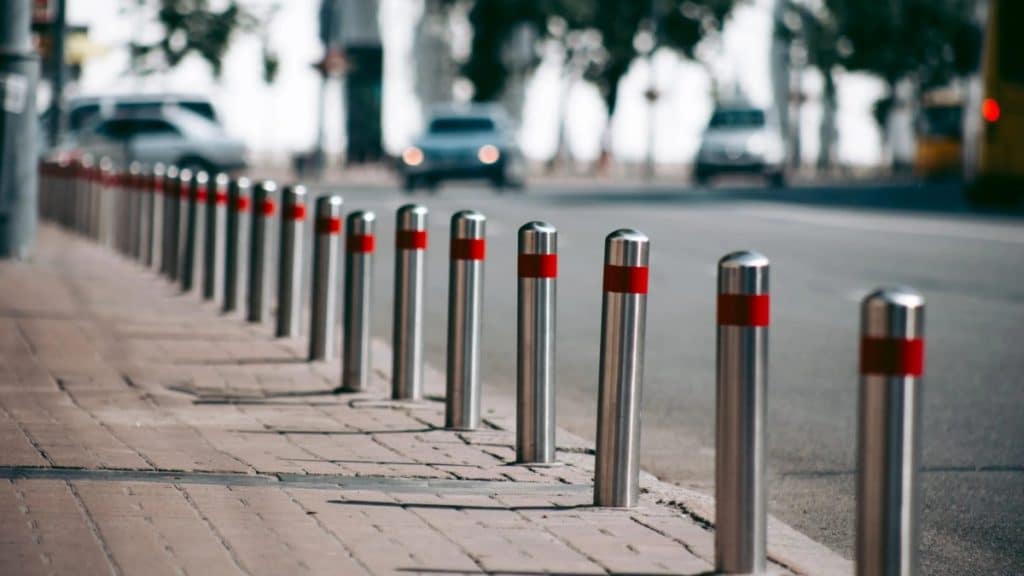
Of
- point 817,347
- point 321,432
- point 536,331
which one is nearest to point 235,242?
point 817,347

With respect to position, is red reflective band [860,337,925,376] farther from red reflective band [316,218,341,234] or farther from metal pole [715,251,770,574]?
red reflective band [316,218,341,234]

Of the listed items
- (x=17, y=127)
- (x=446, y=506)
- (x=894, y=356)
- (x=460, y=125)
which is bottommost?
(x=446, y=506)

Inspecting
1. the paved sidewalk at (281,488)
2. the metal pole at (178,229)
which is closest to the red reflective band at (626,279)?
the paved sidewalk at (281,488)

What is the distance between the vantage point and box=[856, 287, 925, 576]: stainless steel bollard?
4.85 meters

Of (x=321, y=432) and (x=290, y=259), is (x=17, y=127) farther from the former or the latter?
(x=321, y=432)

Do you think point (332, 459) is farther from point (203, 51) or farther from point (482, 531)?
point (203, 51)

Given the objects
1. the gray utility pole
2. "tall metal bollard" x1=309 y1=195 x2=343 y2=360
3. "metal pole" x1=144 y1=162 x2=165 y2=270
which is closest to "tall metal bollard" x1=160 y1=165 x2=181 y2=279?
"metal pole" x1=144 y1=162 x2=165 y2=270

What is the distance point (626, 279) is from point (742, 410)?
1.09m

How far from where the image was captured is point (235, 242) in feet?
44.9

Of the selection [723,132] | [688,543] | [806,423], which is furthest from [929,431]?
[723,132]

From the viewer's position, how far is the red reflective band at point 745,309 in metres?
5.58

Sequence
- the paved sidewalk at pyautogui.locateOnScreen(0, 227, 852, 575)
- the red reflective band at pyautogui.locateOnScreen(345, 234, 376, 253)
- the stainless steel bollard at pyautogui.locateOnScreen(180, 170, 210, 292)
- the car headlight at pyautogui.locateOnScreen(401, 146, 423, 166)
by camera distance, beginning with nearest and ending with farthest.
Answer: the paved sidewalk at pyautogui.locateOnScreen(0, 227, 852, 575), the red reflective band at pyautogui.locateOnScreen(345, 234, 376, 253), the stainless steel bollard at pyautogui.locateOnScreen(180, 170, 210, 292), the car headlight at pyautogui.locateOnScreen(401, 146, 423, 166)

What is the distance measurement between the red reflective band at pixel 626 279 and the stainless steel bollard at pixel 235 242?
7309mm

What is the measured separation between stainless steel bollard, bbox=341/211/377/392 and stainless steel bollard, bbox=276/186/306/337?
220cm
